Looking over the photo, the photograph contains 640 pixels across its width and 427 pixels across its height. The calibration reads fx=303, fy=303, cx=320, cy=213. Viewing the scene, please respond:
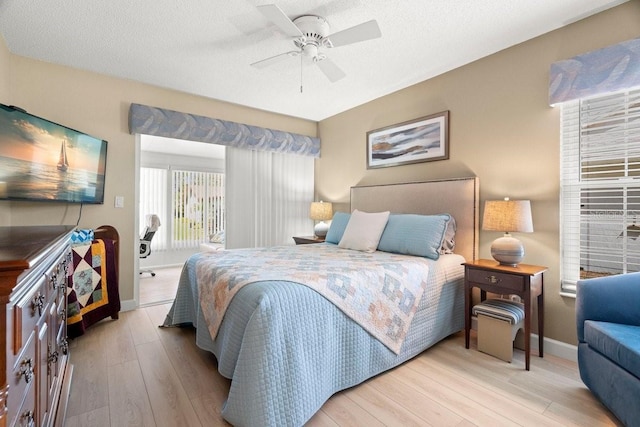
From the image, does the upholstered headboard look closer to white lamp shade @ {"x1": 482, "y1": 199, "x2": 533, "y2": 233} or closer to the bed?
the bed

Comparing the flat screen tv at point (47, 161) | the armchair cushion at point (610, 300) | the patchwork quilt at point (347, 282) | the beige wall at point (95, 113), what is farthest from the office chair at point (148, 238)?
the armchair cushion at point (610, 300)

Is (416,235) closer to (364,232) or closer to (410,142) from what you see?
(364,232)

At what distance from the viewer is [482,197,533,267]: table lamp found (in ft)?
7.45

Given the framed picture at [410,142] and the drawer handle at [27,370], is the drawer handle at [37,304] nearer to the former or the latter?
the drawer handle at [27,370]

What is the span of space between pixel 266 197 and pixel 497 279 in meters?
3.09

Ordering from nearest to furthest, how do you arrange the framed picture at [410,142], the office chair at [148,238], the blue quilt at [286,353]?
the blue quilt at [286,353]
the framed picture at [410,142]
the office chair at [148,238]

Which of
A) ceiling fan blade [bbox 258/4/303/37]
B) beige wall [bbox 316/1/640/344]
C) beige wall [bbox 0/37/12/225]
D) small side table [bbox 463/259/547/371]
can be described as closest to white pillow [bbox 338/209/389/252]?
beige wall [bbox 316/1/640/344]

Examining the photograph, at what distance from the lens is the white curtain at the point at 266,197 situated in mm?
4129

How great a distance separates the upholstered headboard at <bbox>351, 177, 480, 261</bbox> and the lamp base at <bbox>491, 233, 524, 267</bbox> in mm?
447

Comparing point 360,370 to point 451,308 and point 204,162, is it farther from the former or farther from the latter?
point 204,162

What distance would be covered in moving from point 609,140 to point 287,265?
250cm

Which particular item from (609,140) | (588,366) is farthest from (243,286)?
(609,140)

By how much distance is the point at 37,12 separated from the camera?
2168 millimetres

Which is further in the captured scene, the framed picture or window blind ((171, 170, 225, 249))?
window blind ((171, 170, 225, 249))
